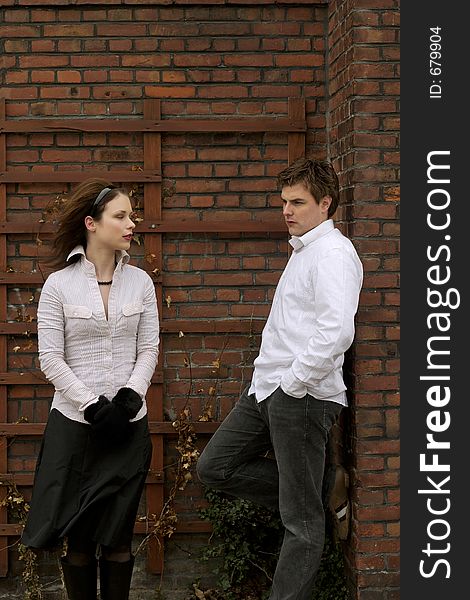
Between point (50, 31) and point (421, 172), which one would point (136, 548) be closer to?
point (421, 172)

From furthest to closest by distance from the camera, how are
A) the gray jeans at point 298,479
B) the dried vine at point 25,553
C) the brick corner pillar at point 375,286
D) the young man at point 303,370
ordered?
the dried vine at point 25,553 → the brick corner pillar at point 375,286 → the gray jeans at point 298,479 → the young man at point 303,370

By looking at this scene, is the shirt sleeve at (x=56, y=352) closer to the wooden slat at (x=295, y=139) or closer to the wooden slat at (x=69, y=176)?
the wooden slat at (x=69, y=176)

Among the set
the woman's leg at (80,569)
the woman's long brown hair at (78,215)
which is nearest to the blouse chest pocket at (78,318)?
the woman's long brown hair at (78,215)

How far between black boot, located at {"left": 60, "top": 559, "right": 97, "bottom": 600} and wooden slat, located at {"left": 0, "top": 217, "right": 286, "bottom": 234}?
1617 mm

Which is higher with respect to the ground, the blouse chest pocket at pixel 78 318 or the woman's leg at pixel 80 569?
the blouse chest pocket at pixel 78 318

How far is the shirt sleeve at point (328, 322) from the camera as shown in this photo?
151 inches

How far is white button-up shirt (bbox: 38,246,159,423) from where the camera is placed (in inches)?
155

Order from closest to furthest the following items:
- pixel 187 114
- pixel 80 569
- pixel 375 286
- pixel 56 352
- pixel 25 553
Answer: pixel 56 352
pixel 80 569
pixel 375 286
pixel 25 553
pixel 187 114

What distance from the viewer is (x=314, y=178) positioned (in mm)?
4082

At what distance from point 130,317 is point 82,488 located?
0.72m

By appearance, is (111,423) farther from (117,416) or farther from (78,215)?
(78,215)

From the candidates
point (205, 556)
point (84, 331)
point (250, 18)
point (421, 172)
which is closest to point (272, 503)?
point (205, 556)

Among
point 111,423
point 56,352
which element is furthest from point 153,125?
point 111,423

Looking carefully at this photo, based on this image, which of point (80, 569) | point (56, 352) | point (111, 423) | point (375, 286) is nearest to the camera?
point (111, 423)
